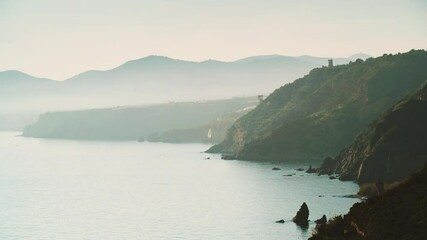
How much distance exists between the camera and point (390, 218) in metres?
78.4

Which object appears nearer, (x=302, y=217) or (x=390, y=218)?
(x=390, y=218)

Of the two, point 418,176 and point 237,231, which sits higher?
point 418,176

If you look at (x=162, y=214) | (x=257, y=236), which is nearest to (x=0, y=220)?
(x=162, y=214)

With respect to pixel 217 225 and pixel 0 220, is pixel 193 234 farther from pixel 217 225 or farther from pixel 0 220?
pixel 0 220

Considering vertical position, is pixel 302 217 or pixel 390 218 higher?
pixel 390 218

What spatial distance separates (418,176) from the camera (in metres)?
85.9

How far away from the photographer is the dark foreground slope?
74.2 meters

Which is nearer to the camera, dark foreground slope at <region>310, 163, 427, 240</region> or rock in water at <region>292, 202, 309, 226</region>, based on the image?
dark foreground slope at <region>310, 163, 427, 240</region>

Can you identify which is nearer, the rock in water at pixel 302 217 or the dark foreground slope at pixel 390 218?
the dark foreground slope at pixel 390 218

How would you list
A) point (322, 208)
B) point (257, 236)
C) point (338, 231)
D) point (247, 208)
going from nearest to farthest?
point (338, 231) < point (257, 236) < point (322, 208) < point (247, 208)

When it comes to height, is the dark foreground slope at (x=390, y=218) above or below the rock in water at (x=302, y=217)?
above

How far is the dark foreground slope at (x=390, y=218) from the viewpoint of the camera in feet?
244

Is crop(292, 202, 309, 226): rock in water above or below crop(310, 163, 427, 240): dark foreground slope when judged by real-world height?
below

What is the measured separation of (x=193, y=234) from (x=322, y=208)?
127 ft
